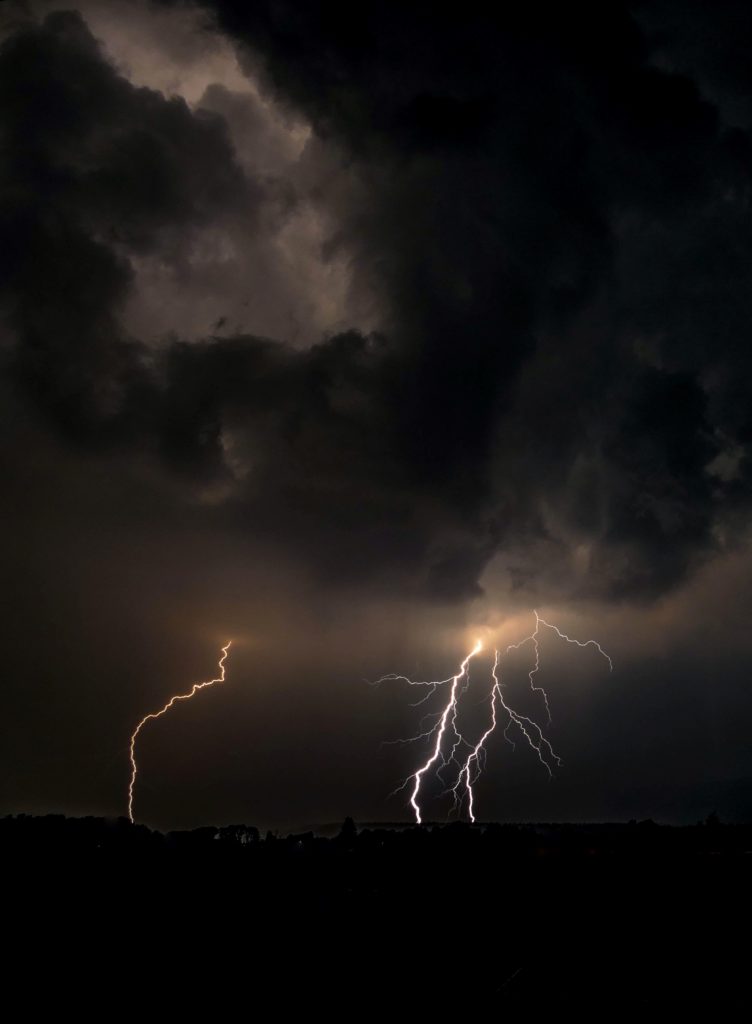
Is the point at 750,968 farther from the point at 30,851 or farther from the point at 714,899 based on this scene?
the point at 30,851

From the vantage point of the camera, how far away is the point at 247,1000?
9734 mm

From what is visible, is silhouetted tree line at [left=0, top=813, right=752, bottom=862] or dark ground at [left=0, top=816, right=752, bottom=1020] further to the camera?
silhouetted tree line at [left=0, top=813, right=752, bottom=862]

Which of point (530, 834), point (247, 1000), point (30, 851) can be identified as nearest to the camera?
point (247, 1000)

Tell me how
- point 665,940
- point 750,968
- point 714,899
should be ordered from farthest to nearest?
point 714,899, point 665,940, point 750,968

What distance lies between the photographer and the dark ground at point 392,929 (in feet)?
29.3

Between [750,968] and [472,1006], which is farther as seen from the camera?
[472,1006]

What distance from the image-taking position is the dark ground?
8.93m

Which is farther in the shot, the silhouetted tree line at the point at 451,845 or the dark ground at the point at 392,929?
the silhouetted tree line at the point at 451,845

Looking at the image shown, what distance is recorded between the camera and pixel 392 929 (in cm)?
1304

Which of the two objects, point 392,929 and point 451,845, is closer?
point 392,929

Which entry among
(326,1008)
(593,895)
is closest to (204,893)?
(326,1008)

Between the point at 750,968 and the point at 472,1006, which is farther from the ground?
the point at 750,968

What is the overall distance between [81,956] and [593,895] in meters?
9.90

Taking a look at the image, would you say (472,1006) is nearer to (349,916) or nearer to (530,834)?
(349,916)
